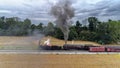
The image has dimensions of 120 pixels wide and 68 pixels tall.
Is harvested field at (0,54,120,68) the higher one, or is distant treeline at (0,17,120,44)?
distant treeline at (0,17,120,44)

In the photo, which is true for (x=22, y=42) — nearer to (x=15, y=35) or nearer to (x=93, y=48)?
(x=15, y=35)

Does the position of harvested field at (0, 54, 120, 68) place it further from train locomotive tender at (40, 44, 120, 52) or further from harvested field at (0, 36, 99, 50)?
harvested field at (0, 36, 99, 50)

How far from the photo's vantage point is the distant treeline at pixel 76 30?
31.0 metres

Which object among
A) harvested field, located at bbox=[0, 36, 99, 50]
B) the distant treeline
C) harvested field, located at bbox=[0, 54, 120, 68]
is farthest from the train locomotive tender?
harvested field, located at bbox=[0, 54, 120, 68]

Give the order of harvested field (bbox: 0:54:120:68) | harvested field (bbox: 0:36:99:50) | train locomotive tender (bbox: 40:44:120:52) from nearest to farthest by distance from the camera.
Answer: harvested field (bbox: 0:54:120:68) < train locomotive tender (bbox: 40:44:120:52) < harvested field (bbox: 0:36:99:50)

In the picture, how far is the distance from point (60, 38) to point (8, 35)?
6.71 meters

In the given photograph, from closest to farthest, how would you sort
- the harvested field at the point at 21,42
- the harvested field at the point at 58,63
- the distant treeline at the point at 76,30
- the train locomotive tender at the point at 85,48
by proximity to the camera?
the harvested field at the point at 58,63, the train locomotive tender at the point at 85,48, the harvested field at the point at 21,42, the distant treeline at the point at 76,30

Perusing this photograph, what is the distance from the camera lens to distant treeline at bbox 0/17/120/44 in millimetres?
30953

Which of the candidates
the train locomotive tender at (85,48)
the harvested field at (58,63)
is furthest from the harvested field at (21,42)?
the harvested field at (58,63)

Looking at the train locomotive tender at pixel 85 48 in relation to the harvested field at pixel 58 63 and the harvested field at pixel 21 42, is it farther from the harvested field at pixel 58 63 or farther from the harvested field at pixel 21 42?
the harvested field at pixel 58 63

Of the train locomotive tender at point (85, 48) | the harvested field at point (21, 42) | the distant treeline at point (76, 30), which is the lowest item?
the train locomotive tender at point (85, 48)

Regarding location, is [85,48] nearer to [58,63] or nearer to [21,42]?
[21,42]

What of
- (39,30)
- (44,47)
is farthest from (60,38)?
(44,47)

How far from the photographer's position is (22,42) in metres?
28.6
